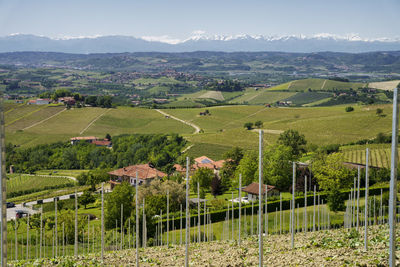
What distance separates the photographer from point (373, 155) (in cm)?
5016

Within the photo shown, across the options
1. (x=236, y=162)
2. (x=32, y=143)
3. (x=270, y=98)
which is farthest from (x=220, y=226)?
(x=270, y=98)

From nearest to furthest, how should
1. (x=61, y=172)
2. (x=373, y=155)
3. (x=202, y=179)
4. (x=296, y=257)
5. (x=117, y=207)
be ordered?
(x=296, y=257) < (x=117, y=207) < (x=202, y=179) < (x=373, y=155) < (x=61, y=172)

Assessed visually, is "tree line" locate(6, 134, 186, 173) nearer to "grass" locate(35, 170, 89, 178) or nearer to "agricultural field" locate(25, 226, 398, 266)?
"grass" locate(35, 170, 89, 178)

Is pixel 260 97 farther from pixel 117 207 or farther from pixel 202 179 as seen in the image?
pixel 117 207

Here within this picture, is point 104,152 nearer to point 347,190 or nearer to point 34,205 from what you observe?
point 34,205

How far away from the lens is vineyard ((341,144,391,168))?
45691mm

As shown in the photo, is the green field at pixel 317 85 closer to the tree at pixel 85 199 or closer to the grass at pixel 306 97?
the grass at pixel 306 97

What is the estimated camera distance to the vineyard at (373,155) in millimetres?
45691

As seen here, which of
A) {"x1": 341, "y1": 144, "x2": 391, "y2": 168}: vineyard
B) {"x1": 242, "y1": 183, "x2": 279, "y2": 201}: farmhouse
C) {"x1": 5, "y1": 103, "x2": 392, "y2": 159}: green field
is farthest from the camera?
{"x1": 5, "y1": 103, "x2": 392, "y2": 159}: green field

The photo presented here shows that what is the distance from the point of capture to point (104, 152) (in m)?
76.6

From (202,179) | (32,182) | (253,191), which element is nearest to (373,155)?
(253,191)

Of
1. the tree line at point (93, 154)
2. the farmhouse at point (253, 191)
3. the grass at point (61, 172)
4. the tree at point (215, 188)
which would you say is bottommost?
the grass at point (61, 172)

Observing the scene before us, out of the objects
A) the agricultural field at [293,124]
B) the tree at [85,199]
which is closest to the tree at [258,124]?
the agricultural field at [293,124]

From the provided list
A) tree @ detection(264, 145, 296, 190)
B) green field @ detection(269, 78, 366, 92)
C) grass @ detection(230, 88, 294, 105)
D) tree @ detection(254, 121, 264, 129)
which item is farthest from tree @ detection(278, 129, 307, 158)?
green field @ detection(269, 78, 366, 92)
